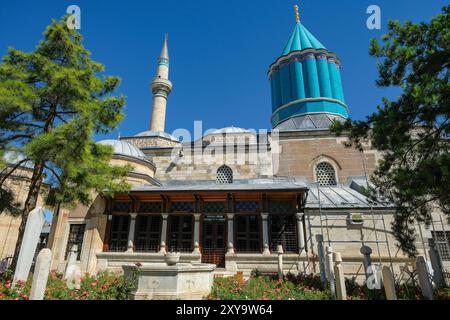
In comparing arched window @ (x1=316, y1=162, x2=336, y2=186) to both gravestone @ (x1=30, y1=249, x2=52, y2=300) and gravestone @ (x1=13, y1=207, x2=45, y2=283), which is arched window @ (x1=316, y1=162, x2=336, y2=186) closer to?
gravestone @ (x1=13, y1=207, x2=45, y2=283)

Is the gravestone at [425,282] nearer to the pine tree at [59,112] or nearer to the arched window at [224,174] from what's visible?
the pine tree at [59,112]

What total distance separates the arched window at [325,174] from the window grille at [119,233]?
12.1 meters

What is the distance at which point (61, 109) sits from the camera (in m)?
9.35

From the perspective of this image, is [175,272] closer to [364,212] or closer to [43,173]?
[43,173]

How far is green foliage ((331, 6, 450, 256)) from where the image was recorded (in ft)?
18.3

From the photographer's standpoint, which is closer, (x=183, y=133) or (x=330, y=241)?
(x=330, y=241)

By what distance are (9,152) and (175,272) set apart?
269 inches

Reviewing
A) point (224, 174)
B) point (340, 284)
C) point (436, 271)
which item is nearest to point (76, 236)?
point (224, 174)

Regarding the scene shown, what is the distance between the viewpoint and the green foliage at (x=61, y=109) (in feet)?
26.0

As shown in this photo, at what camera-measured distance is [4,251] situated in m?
17.5

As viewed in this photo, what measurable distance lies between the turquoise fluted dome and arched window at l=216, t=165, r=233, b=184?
6.50 meters

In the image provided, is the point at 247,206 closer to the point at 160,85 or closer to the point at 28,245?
the point at 28,245

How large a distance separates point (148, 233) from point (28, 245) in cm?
705
